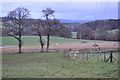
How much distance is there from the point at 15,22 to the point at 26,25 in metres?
1.91

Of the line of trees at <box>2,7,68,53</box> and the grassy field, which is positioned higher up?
the line of trees at <box>2,7,68,53</box>

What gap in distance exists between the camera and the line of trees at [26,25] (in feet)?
96.8

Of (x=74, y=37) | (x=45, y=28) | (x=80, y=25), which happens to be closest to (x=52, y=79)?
(x=45, y=28)

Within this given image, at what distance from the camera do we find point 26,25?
1224 inches

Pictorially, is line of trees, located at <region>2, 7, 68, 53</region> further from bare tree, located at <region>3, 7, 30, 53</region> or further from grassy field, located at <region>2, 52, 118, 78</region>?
grassy field, located at <region>2, 52, 118, 78</region>

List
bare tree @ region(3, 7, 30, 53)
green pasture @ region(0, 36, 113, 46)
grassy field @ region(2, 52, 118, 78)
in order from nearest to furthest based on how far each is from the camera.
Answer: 1. grassy field @ region(2, 52, 118, 78)
2. bare tree @ region(3, 7, 30, 53)
3. green pasture @ region(0, 36, 113, 46)

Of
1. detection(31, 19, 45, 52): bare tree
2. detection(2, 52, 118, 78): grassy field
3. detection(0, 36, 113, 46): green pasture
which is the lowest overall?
detection(2, 52, 118, 78): grassy field

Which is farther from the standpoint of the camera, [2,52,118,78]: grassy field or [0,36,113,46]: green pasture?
[0,36,113,46]: green pasture

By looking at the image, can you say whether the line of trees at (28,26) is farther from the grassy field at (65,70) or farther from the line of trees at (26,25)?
the grassy field at (65,70)

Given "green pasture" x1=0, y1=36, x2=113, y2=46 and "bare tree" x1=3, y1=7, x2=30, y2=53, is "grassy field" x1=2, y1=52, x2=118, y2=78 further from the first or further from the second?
"green pasture" x1=0, y1=36, x2=113, y2=46

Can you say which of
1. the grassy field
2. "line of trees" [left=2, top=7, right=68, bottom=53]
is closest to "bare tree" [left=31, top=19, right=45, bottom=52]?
"line of trees" [left=2, top=7, right=68, bottom=53]

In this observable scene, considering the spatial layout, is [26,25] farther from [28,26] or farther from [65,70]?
[65,70]

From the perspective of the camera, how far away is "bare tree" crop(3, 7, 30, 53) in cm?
2941

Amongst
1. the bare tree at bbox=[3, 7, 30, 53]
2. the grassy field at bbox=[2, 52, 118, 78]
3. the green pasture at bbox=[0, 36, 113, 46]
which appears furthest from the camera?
the green pasture at bbox=[0, 36, 113, 46]
